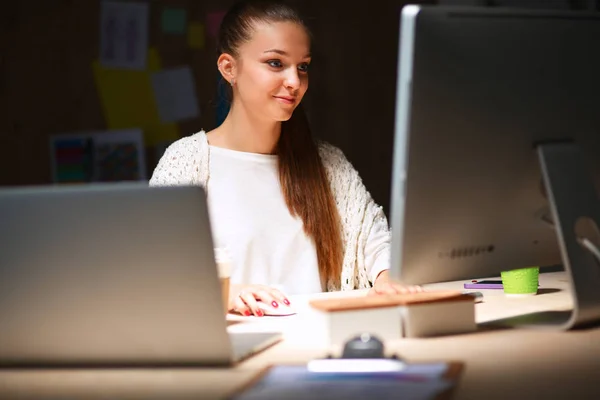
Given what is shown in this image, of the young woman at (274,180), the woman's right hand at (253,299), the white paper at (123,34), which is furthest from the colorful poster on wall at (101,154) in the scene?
the woman's right hand at (253,299)

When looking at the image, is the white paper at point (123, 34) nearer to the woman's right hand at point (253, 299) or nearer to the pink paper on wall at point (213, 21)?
the pink paper on wall at point (213, 21)

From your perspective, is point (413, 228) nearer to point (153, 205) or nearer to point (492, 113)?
point (492, 113)

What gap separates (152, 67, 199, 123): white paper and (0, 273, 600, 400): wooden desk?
6.64 ft

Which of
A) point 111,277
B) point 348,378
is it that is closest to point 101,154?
point 111,277

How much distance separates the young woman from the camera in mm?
2254

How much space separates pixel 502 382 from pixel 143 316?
16.5 inches

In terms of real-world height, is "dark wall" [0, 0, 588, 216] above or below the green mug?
above

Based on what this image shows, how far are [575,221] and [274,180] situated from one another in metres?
1.14

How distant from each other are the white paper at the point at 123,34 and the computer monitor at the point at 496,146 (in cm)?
218

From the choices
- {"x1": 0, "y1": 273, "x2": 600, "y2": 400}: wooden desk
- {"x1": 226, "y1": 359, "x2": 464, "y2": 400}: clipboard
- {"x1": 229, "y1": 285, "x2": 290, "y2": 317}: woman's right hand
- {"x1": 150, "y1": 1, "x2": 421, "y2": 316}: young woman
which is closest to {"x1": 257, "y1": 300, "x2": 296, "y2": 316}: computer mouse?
{"x1": 229, "y1": 285, "x2": 290, "y2": 317}: woman's right hand

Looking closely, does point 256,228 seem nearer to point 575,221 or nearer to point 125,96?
point 575,221

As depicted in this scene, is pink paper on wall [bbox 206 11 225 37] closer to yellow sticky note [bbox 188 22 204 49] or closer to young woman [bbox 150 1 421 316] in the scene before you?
yellow sticky note [bbox 188 22 204 49]

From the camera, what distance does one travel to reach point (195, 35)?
3287 millimetres

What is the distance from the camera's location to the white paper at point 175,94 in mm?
3291
